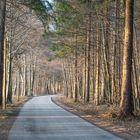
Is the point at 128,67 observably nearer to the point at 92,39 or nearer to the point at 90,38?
the point at 90,38

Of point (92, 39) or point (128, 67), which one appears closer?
point (128, 67)

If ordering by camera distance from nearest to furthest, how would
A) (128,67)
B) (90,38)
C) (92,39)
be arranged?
(128,67) → (90,38) → (92,39)

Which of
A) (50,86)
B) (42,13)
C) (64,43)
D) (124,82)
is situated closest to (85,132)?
(124,82)

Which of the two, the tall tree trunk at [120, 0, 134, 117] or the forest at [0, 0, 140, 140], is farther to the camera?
the forest at [0, 0, 140, 140]

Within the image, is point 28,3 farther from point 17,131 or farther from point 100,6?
point 17,131

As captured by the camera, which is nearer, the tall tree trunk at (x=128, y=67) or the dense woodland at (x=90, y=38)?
the tall tree trunk at (x=128, y=67)

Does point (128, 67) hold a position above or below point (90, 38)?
below

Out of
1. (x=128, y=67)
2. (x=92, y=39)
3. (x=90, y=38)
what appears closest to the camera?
(x=128, y=67)

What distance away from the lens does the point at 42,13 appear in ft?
86.3

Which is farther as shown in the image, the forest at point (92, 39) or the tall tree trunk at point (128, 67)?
the forest at point (92, 39)

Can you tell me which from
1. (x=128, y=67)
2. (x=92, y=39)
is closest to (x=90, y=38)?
(x=92, y=39)

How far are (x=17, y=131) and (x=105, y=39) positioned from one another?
1916 cm

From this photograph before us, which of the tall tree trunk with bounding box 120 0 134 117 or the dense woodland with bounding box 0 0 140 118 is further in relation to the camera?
the dense woodland with bounding box 0 0 140 118

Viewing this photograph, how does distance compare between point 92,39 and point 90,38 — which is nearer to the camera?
point 90,38
